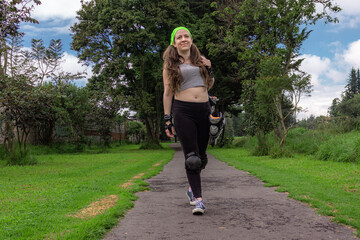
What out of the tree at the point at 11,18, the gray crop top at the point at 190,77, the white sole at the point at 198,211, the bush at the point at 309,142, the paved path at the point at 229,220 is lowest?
the paved path at the point at 229,220

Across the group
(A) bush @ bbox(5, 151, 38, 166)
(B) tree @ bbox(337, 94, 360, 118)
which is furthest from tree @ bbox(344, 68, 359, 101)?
(A) bush @ bbox(5, 151, 38, 166)

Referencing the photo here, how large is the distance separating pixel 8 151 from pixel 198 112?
11.4 meters

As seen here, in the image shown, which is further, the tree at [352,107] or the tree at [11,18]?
the tree at [352,107]

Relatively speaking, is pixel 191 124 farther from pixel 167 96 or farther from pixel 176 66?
pixel 176 66

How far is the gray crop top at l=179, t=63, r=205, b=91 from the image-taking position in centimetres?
409

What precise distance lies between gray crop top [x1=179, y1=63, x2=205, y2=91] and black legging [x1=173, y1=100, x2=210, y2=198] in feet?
0.81

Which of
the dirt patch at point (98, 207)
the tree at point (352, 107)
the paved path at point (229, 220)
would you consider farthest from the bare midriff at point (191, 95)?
the tree at point (352, 107)

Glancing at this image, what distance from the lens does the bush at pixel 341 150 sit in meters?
10.5

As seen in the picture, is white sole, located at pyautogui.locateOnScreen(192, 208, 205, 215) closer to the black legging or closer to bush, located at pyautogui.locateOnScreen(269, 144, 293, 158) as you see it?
the black legging

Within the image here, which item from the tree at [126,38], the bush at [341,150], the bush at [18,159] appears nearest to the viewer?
the bush at [341,150]

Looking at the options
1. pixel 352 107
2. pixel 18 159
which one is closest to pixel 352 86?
pixel 352 107

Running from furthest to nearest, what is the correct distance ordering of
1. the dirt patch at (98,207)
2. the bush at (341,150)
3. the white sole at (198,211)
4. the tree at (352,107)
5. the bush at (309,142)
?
the tree at (352,107) < the bush at (309,142) < the bush at (341,150) < the dirt patch at (98,207) < the white sole at (198,211)

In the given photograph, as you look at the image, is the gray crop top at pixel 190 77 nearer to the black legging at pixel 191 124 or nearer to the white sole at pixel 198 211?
the black legging at pixel 191 124

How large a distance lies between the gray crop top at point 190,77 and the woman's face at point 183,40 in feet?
0.78
